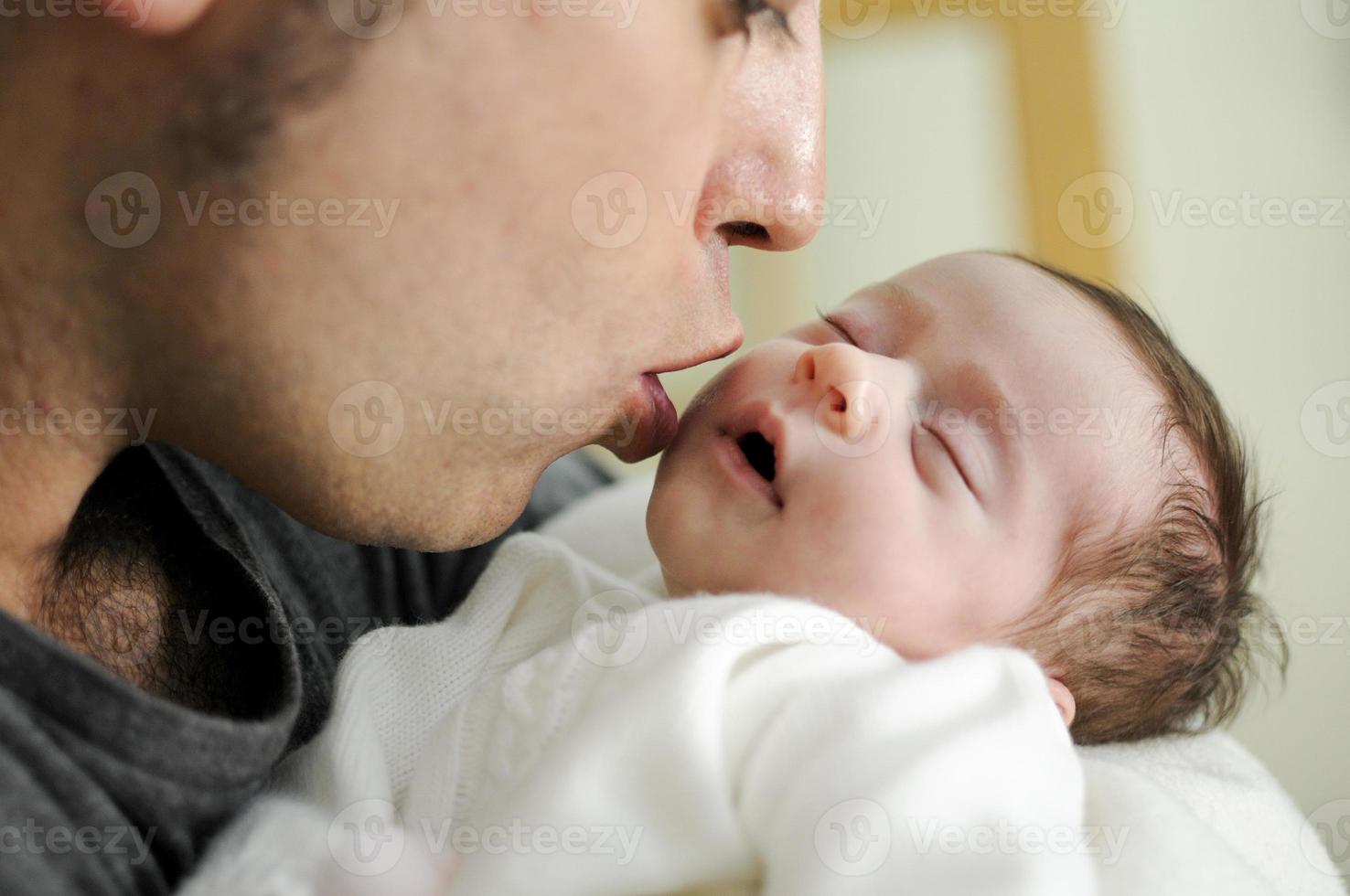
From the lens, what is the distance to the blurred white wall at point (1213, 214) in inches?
91.4

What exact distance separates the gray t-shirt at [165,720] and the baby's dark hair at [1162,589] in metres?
0.64

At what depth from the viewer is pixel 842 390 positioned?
0.94 meters

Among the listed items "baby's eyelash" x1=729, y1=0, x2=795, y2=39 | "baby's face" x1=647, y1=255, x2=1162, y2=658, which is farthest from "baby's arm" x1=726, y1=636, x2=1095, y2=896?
"baby's eyelash" x1=729, y1=0, x2=795, y2=39

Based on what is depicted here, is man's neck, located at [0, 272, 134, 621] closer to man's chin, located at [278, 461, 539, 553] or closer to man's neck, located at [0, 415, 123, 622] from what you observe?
man's neck, located at [0, 415, 123, 622]

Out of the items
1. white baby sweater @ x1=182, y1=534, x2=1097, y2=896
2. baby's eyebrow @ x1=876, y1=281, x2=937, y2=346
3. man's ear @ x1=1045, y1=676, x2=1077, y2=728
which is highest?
baby's eyebrow @ x1=876, y1=281, x2=937, y2=346

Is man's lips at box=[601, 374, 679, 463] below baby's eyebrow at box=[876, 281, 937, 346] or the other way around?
below

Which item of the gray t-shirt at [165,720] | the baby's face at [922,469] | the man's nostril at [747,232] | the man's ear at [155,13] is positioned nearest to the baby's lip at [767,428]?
the baby's face at [922,469]

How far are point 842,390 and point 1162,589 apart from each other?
36 centimetres

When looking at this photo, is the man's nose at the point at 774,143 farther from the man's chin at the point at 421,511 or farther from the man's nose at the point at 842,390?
the man's chin at the point at 421,511

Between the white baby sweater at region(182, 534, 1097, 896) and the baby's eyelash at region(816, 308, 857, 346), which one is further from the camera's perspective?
the baby's eyelash at region(816, 308, 857, 346)

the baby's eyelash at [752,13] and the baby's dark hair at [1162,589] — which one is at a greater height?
the baby's eyelash at [752,13]

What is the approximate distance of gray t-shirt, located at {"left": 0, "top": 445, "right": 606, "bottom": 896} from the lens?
714 millimetres

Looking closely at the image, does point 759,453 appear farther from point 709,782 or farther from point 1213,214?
point 1213,214

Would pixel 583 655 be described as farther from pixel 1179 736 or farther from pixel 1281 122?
pixel 1281 122
